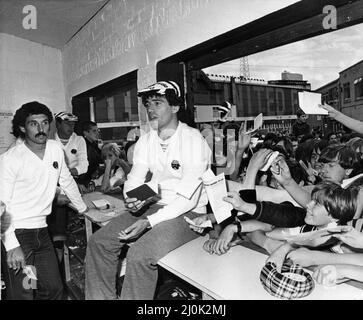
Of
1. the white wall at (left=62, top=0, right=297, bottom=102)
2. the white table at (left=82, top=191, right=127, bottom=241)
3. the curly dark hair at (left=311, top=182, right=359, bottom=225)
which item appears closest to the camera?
the curly dark hair at (left=311, top=182, right=359, bottom=225)

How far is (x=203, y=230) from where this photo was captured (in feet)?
4.78

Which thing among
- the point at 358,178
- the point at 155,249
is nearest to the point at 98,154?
the point at 155,249

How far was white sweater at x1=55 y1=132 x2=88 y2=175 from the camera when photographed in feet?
Answer: 9.48

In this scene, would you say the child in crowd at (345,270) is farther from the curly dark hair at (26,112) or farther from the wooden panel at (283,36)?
the curly dark hair at (26,112)

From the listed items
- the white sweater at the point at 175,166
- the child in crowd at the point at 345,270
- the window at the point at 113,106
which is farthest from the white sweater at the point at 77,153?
the child in crowd at the point at 345,270

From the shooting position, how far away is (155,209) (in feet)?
5.57

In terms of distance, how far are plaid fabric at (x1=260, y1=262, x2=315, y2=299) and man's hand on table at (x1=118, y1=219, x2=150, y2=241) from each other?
0.71m

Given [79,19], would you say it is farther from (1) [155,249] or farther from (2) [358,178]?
(2) [358,178]

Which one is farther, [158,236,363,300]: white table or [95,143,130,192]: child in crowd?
[95,143,130,192]: child in crowd

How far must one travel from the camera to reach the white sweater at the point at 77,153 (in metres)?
2.89

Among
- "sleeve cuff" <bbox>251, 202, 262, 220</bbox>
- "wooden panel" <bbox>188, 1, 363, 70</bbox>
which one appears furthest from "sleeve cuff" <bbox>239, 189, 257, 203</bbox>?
"wooden panel" <bbox>188, 1, 363, 70</bbox>

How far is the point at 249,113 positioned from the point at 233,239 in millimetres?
983

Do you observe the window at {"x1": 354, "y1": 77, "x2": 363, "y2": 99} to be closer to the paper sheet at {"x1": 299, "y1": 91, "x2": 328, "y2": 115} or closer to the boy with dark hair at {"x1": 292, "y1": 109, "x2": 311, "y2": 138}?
the paper sheet at {"x1": 299, "y1": 91, "x2": 328, "y2": 115}

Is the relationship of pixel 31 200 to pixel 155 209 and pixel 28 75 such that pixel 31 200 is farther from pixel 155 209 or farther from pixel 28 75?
pixel 28 75
